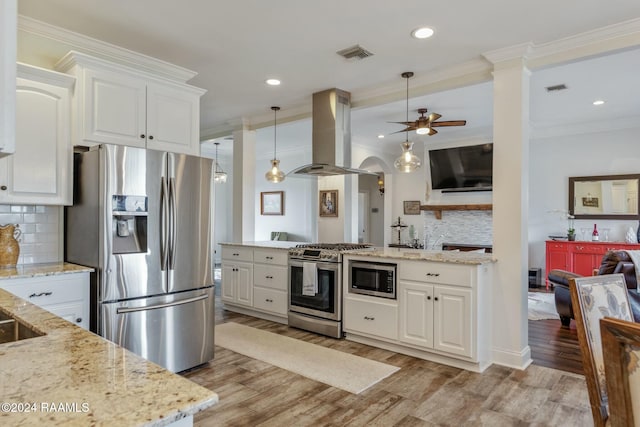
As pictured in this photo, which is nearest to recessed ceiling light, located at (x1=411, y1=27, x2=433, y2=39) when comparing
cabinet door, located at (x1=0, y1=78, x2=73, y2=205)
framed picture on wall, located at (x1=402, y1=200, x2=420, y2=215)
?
cabinet door, located at (x1=0, y1=78, x2=73, y2=205)

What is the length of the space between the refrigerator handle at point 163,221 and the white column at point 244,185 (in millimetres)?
2523

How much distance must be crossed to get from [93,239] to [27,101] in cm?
105

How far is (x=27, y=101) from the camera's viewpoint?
2686 millimetres

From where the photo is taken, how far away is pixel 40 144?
275cm

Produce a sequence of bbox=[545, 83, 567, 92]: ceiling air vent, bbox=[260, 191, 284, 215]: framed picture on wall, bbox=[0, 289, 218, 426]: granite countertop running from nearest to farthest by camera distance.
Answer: bbox=[0, 289, 218, 426]: granite countertop → bbox=[545, 83, 567, 92]: ceiling air vent → bbox=[260, 191, 284, 215]: framed picture on wall

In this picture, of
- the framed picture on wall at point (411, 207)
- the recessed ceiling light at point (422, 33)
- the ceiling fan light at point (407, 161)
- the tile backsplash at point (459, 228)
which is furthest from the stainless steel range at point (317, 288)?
the framed picture on wall at point (411, 207)

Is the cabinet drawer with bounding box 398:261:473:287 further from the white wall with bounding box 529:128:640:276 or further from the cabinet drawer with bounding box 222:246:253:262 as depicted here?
the white wall with bounding box 529:128:640:276

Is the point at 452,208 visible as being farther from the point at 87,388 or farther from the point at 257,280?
the point at 87,388

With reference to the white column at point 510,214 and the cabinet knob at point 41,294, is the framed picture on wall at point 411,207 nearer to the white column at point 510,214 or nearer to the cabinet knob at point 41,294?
the white column at point 510,214

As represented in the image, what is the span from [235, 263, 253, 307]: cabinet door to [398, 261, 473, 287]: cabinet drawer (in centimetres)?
205

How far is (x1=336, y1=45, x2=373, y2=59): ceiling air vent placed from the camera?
3.24 metres

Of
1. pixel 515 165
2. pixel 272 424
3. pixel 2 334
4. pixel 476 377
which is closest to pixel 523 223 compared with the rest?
pixel 515 165

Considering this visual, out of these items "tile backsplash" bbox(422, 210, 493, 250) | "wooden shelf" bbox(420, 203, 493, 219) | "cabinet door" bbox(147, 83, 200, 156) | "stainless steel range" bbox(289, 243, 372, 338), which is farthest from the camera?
"tile backsplash" bbox(422, 210, 493, 250)

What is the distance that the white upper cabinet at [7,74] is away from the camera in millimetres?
946
